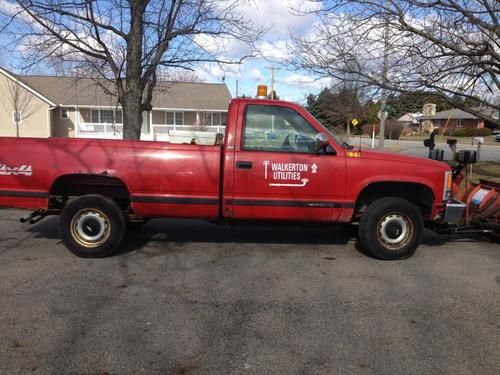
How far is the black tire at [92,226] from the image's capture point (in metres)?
5.65

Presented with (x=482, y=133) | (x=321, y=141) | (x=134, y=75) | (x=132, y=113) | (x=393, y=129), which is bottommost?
(x=321, y=141)

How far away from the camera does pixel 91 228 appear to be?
18.7 ft

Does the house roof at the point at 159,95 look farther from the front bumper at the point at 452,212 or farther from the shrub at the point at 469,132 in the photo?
the shrub at the point at 469,132

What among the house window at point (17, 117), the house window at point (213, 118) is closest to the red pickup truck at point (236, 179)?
the house window at point (213, 118)

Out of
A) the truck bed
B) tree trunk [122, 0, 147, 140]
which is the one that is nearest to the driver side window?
the truck bed

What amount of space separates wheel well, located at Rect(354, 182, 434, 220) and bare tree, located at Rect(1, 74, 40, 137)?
1366 inches

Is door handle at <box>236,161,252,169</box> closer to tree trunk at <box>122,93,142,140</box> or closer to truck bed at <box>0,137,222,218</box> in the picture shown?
truck bed at <box>0,137,222,218</box>

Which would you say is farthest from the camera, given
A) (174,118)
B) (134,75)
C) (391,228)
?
(174,118)

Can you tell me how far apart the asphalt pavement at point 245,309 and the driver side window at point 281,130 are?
1.40 metres

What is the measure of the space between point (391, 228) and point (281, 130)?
1811 millimetres

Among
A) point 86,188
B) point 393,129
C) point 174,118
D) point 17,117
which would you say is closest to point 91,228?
point 86,188

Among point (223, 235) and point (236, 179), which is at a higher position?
point (236, 179)

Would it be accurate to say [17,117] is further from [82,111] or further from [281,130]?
[281,130]

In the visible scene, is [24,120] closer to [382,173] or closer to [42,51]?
[42,51]
